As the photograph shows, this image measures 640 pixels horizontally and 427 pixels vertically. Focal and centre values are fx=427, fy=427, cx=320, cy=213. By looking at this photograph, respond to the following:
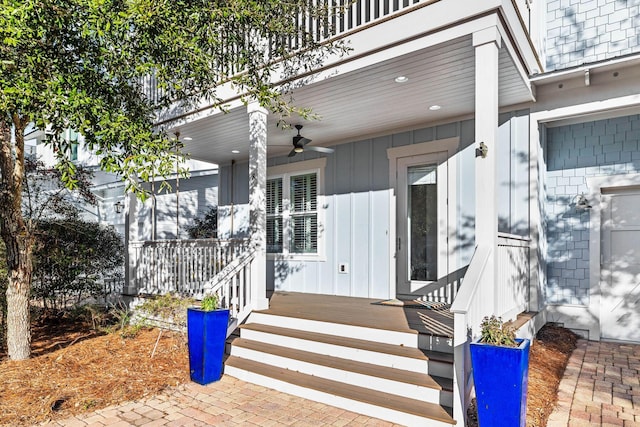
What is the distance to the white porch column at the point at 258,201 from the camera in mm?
5238

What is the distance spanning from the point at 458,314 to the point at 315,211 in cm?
444

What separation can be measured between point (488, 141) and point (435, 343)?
185 centimetres

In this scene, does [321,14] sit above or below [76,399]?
above

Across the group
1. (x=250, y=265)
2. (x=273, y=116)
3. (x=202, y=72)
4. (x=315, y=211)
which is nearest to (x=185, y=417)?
(x=250, y=265)

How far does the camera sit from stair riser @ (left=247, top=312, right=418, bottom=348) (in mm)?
4012

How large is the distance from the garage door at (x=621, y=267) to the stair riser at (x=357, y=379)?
3.38 metres

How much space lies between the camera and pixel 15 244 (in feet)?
15.8

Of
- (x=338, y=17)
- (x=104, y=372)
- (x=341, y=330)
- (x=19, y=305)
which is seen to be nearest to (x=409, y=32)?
(x=338, y=17)

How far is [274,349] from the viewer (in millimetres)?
4508

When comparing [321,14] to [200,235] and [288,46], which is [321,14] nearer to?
[288,46]

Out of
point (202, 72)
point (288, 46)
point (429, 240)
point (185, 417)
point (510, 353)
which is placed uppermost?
point (288, 46)

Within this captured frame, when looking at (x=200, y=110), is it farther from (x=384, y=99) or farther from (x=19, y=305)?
(x=19, y=305)

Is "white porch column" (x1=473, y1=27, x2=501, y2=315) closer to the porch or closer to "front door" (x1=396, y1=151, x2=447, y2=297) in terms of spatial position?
the porch

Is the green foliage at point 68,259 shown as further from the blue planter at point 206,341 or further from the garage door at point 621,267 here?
the garage door at point 621,267
